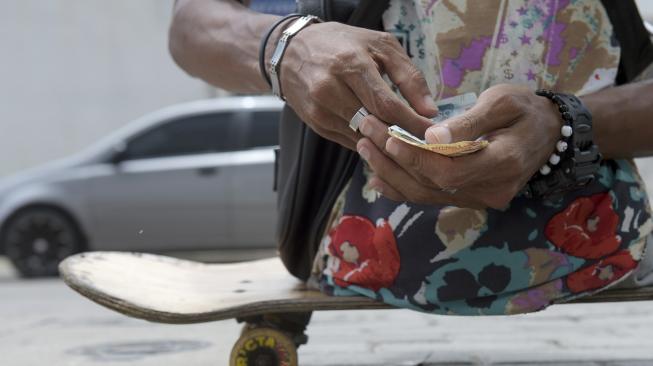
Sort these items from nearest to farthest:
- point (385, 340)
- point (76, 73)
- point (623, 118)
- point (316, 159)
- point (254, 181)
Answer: point (623, 118) → point (316, 159) → point (385, 340) → point (254, 181) → point (76, 73)

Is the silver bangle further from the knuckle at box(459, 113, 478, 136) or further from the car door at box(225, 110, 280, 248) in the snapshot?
the car door at box(225, 110, 280, 248)

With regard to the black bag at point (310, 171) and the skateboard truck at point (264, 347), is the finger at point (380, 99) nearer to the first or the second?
the black bag at point (310, 171)

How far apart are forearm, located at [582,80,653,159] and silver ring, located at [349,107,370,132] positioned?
56 centimetres

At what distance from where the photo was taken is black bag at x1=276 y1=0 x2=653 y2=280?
2.11 m

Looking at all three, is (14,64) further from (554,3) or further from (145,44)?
(554,3)

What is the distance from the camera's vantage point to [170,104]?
15.3m

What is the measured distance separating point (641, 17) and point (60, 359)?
7.97 ft

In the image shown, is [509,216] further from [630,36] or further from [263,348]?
[263,348]

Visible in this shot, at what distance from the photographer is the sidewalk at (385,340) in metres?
3.09

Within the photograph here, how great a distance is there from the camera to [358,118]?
Result: 1.65 metres

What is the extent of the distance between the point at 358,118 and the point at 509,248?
58 cm

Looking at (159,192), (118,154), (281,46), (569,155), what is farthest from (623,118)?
(118,154)

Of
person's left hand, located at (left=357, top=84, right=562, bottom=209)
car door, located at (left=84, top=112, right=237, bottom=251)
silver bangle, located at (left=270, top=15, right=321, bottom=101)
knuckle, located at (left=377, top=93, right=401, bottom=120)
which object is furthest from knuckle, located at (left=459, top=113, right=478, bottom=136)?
car door, located at (left=84, top=112, right=237, bottom=251)

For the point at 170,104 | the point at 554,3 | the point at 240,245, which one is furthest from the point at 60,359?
the point at 170,104
